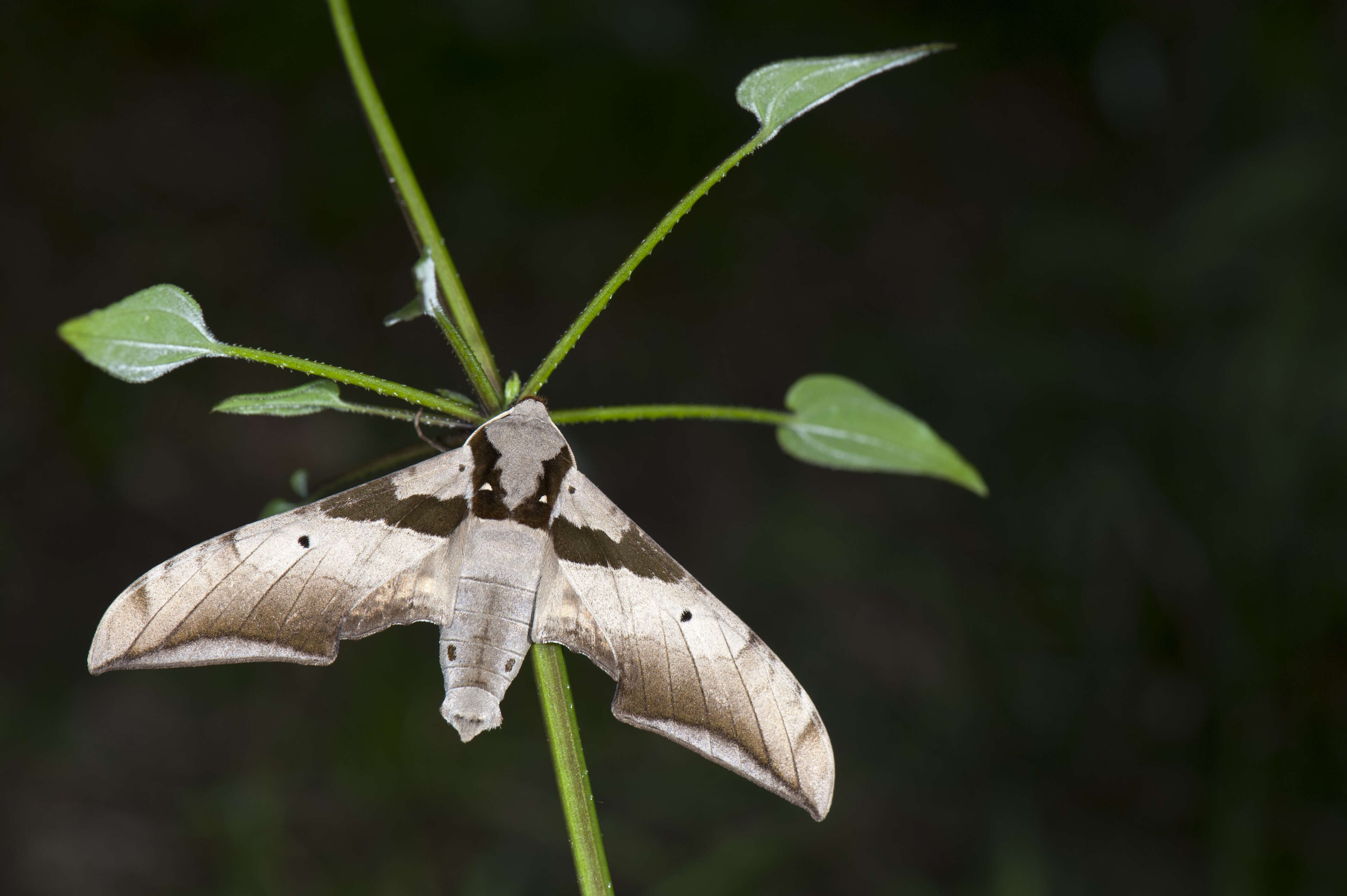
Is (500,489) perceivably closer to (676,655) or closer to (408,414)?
(408,414)

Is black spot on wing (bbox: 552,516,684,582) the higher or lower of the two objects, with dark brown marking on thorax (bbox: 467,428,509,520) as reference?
lower

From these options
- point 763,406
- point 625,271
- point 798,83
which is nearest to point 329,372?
point 625,271

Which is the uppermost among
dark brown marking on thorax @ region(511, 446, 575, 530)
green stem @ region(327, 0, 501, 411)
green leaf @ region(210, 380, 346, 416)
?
green stem @ region(327, 0, 501, 411)

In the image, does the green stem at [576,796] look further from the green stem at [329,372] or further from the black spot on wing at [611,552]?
the green stem at [329,372]

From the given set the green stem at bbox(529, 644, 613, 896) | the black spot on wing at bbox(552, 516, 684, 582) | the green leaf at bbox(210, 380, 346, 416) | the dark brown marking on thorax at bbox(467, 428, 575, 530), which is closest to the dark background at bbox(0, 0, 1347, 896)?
the black spot on wing at bbox(552, 516, 684, 582)

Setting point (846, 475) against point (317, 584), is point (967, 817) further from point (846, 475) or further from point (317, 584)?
point (317, 584)

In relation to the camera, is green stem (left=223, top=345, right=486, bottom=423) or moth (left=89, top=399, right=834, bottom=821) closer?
green stem (left=223, top=345, right=486, bottom=423)

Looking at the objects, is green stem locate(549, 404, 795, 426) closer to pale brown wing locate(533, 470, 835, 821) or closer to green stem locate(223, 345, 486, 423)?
pale brown wing locate(533, 470, 835, 821)
